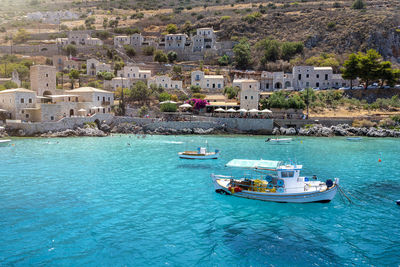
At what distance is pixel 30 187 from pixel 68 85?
48769 millimetres

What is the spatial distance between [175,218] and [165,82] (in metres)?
50.3

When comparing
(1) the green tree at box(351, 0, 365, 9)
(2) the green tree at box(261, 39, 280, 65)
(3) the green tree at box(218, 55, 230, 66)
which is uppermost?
(1) the green tree at box(351, 0, 365, 9)

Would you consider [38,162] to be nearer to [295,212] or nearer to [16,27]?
[295,212]

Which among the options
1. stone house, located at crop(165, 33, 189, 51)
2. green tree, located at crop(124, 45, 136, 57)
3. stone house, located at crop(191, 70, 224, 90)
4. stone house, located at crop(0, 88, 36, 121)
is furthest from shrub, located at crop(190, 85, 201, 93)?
stone house, located at crop(0, 88, 36, 121)

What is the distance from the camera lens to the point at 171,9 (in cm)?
12644

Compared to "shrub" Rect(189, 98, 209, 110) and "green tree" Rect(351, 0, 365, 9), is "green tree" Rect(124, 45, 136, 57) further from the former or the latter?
"green tree" Rect(351, 0, 365, 9)

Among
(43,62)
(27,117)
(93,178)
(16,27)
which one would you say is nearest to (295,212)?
(93,178)

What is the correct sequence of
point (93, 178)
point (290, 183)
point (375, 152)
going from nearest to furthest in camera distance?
point (290, 183) → point (93, 178) → point (375, 152)

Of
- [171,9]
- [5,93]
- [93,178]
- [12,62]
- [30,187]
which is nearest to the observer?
[30,187]

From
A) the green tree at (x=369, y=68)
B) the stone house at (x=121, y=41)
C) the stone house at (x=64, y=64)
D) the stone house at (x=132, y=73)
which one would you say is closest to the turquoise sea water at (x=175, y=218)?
the green tree at (x=369, y=68)

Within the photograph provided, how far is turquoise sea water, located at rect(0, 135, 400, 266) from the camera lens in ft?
39.6

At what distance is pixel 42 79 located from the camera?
53125 millimetres

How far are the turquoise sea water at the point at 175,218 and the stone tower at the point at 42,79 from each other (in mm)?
27137

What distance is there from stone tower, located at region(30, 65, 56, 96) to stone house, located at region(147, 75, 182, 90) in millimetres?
17348
